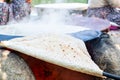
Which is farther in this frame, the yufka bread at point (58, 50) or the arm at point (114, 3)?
the arm at point (114, 3)

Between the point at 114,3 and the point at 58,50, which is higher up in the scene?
the point at 58,50

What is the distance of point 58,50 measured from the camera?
178cm

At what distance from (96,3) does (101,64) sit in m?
2.03

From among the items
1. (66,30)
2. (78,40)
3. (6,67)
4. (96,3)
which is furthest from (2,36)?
(96,3)

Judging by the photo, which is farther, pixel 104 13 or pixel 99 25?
pixel 104 13

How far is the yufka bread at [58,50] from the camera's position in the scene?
1.64 metres

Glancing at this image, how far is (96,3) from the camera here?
4117mm

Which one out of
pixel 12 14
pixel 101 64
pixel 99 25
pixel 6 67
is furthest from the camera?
pixel 12 14

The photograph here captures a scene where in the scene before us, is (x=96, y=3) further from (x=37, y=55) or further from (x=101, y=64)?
(x=37, y=55)

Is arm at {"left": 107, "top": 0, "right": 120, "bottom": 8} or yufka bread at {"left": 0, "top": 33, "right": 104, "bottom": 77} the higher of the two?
yufka bread at {"left": 0, "top": 33, "right": 104, "bottom": 77}

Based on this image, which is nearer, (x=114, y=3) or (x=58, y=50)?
(x=58, y=50)

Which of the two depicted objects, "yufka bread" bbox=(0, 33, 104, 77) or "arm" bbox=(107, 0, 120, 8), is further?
"arm" bbox=(107, 0, 120, 8)

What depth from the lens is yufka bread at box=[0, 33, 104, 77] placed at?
64.7 inches

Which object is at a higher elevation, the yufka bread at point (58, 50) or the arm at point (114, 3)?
the yufka bread at point (58, 50)
